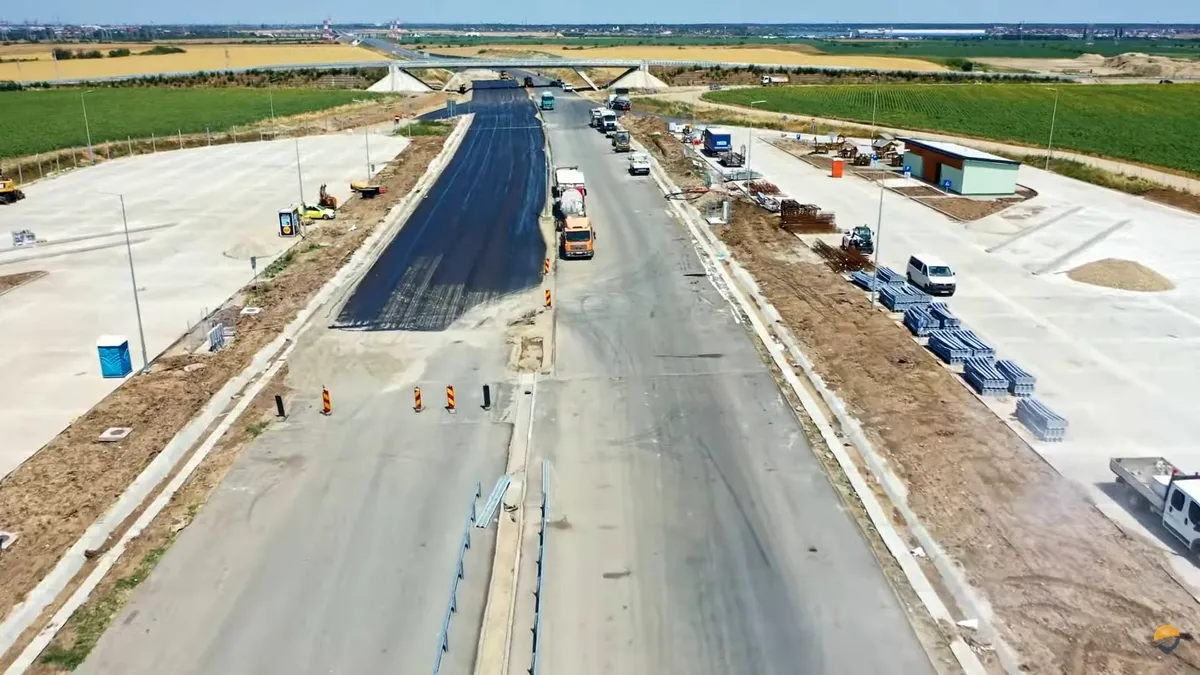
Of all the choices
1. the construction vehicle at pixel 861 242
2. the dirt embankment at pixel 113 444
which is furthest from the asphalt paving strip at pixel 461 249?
the construction vehicle at pixel 861 242

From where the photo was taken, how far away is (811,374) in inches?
1169

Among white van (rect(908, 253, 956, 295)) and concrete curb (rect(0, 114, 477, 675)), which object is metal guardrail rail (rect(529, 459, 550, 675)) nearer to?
concrete curb (rect(0, 114, 477, 675))

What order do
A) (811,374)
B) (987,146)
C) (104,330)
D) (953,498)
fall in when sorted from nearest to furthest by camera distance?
(953,498) < (811,374) < (104,330) < (987,146)

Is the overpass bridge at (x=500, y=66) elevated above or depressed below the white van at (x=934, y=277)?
above

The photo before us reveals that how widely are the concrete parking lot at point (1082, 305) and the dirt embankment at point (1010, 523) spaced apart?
114 cm

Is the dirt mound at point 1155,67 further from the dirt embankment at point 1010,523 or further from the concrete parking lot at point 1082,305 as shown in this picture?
the dirt embankment at point 1010,523

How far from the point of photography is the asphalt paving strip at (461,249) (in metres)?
37.2

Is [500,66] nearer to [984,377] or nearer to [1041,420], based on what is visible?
[984,377]

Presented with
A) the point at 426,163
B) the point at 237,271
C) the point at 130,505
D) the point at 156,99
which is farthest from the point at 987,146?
the point at 156,99

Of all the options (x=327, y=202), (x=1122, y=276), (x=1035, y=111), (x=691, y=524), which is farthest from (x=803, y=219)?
(x=1035, y=111)

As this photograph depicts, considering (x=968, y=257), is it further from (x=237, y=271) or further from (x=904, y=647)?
(x=237, y=271)

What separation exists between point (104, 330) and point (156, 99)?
4020 inches

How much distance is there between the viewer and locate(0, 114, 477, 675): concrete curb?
17.8 metres

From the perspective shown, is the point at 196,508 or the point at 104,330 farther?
the point at 104,330
